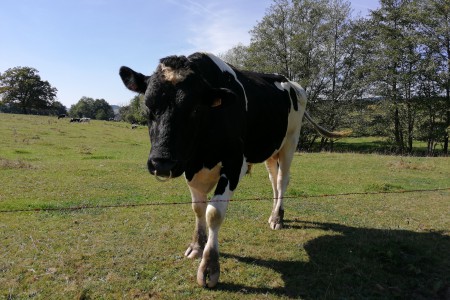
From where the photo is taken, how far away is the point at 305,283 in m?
4.82

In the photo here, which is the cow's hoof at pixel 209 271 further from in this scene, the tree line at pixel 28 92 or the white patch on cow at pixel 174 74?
the tree line at pixel 28 92

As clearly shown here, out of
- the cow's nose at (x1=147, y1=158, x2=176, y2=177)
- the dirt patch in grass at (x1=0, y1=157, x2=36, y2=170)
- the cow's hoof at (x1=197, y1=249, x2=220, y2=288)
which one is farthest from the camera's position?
the dirt patch in grass at (x1=0, y1=157, x2=36, y2=170)

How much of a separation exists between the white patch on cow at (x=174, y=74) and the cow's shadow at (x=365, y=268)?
2.58 metres

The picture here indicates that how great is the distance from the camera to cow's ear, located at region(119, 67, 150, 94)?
15.2 ft

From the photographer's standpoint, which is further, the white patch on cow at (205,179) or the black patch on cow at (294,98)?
the black patch on cow at (294,98)

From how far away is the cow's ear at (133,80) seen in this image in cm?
464

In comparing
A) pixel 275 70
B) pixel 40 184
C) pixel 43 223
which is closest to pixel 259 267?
pixel 43 223

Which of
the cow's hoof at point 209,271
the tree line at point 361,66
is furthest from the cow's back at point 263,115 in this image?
the tree line at point 361,66

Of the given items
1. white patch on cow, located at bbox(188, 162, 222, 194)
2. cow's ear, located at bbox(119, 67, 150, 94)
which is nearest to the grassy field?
white patch on cow, located at bbox(188, 162, 222, 194)

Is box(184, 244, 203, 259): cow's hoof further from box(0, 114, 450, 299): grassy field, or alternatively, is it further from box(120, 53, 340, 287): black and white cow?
box(0, 114, 450, 299): grassy field

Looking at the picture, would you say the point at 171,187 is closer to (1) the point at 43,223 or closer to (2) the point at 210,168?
Result: (1) the point at 43,223

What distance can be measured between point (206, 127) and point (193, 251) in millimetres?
2064

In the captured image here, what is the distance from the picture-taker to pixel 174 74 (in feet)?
13.8

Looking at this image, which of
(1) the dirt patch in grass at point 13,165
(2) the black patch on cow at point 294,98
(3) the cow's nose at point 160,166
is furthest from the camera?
(1) the dirt patch in grass at point 13,165
